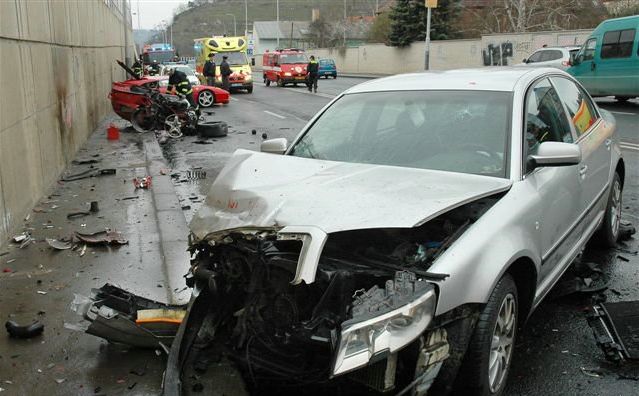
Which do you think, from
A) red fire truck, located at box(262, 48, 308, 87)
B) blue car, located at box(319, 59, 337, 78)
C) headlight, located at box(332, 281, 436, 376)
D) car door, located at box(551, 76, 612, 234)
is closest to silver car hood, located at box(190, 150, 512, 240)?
headlight, located at box(332, 281, 436, 376)

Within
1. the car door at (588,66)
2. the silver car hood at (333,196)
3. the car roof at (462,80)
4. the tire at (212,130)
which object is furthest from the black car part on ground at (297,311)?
the car door at (588,66)

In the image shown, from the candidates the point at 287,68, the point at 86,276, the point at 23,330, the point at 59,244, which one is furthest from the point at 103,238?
the point at 287,68

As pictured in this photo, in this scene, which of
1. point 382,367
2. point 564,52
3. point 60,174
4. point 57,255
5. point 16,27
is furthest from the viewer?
point 564,52

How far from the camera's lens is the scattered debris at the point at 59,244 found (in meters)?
5.78

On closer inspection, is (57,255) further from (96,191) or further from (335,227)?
(335,227)

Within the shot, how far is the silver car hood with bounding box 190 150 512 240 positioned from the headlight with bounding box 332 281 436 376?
41 centimetres

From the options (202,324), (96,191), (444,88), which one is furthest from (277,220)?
(96,191)

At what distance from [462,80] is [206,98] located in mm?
18357

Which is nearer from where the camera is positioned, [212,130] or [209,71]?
[212,130]

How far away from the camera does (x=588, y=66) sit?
18.7 m

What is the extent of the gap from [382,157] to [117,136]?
440 inches

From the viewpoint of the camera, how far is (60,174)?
9.22 metres

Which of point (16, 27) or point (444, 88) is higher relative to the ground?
point (16, 27)

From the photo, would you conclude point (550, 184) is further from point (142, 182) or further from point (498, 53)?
point (498, 53)
